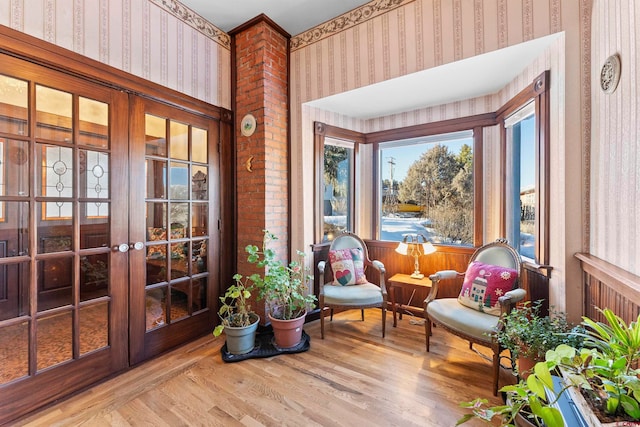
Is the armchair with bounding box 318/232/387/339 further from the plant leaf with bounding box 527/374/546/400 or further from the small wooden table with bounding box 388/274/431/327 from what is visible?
the plant leaf with bounding box 527/374/546/400

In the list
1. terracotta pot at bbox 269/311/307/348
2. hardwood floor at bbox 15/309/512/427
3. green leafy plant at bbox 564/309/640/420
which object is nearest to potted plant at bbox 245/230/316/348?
terracotta pot at bbox 269/311/307/348

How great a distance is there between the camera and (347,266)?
301 centimetres

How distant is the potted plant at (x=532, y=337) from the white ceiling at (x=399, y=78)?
1923 mm

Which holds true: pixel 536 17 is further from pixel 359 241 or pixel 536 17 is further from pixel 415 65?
pixel 359 241

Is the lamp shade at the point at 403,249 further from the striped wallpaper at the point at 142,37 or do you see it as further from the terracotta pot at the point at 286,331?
the striped wallpaper at the point at 142,37

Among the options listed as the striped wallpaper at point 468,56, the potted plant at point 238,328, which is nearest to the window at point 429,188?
the striped wallpaper at point 468,56

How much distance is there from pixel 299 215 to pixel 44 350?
2.22 meters

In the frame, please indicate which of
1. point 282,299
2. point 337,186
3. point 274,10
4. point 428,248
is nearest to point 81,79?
point 274,10

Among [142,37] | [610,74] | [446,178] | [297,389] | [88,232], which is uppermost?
[142,37]

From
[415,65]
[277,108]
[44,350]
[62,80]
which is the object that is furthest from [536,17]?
[44,350]

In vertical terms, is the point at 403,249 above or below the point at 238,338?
above

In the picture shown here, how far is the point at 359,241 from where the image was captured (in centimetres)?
328

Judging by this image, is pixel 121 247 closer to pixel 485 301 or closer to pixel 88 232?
pixel 88 232

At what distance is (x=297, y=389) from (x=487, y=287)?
1683 mm
